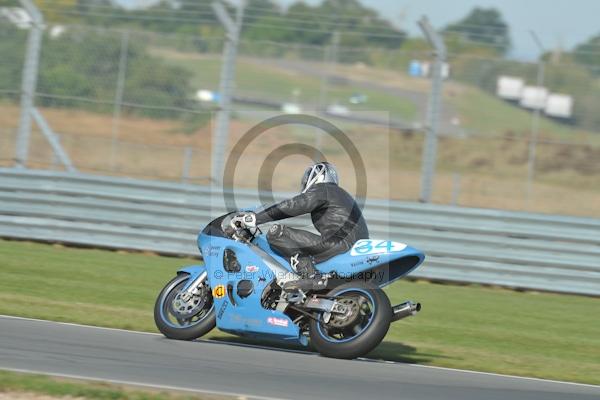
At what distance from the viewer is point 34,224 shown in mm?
15414

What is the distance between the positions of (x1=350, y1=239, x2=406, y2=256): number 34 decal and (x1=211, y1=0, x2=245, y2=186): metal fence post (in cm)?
701

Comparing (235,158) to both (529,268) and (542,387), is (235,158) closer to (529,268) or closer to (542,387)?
(529,268)

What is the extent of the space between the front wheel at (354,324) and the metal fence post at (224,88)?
23.1 ft

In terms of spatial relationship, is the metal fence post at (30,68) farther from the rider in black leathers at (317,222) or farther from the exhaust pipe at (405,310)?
the exhaust pipe at (405,310)

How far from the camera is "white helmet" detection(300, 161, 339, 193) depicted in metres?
8.98

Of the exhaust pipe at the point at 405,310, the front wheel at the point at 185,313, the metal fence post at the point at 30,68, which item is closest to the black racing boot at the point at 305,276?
the exhaust pipe at the point at 405,310

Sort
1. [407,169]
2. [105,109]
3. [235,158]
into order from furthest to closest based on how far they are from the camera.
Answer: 1. [105,109]
2. [407,169]
3. [235,158]

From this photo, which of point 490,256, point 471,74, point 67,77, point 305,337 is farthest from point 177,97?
point 305,337

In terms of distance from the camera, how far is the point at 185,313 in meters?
9.16

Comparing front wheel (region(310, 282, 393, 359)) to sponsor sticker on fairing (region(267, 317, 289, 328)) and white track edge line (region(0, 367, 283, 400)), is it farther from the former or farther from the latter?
white track edge line (region(0, 367, 283, 400))

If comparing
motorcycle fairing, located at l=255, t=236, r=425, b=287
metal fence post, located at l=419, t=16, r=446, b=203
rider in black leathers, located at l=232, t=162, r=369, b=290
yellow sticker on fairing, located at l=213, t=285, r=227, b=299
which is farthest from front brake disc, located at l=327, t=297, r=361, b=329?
metal fence post, located at l=419, t=16, r=446, b=203

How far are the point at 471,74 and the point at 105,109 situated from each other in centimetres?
1399

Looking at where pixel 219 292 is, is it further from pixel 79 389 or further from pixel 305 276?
pixel 79 389

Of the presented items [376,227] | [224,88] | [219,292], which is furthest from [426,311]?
[224,88]
